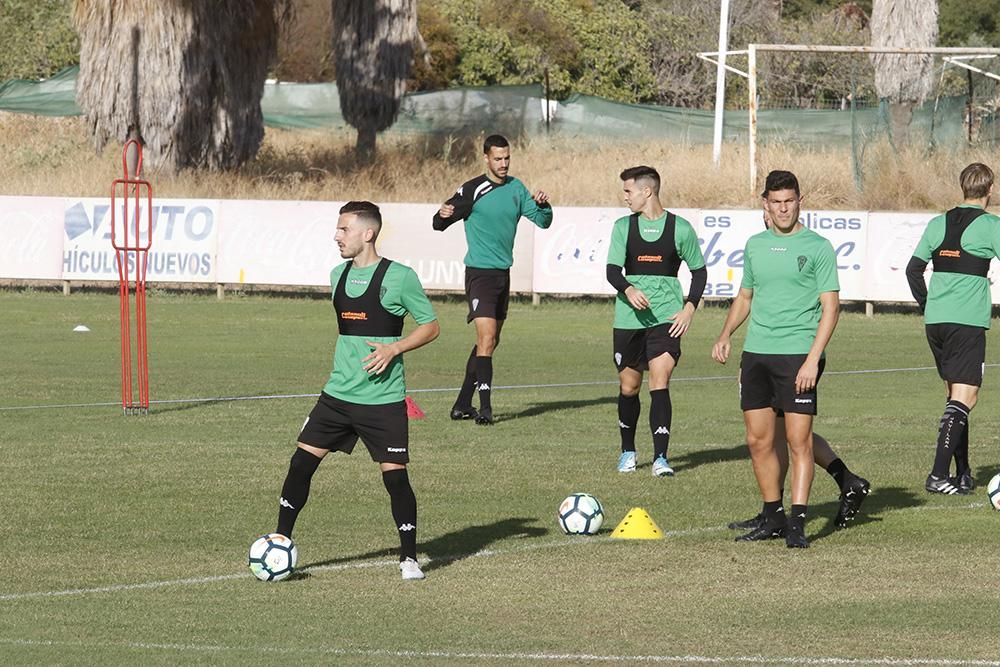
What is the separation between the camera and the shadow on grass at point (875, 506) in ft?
35.2

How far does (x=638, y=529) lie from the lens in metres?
10.3

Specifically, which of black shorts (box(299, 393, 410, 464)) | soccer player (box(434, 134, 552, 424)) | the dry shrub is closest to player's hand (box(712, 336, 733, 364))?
black shorts (box(299, 393, 410, 464))

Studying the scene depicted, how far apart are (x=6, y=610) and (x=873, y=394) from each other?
11655 millimetres

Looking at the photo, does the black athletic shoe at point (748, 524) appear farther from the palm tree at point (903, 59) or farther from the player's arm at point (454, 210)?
the palm tree at point (903, 59)

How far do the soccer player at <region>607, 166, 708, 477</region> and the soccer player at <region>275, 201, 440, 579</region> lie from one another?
3977 mm

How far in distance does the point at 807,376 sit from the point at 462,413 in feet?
22.0

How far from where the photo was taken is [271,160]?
41.4 metres

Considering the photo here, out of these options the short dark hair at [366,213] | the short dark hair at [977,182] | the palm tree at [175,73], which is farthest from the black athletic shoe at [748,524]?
the palm tree at [175,73]

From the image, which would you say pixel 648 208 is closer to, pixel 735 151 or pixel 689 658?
pixel 689 658

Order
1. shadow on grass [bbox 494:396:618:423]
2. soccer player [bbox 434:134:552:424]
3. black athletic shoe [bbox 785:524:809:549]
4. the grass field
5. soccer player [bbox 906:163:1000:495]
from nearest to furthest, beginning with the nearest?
the grass field < black athletic shoe [bbox 785:524:809:549] < soccer player [bbox 906:163:1000:495] < soccer player [bbox 434:134:552:424] < shadow on grass [bbox 494:396:618:423]

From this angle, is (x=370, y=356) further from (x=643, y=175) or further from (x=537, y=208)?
(x=537, y=208)

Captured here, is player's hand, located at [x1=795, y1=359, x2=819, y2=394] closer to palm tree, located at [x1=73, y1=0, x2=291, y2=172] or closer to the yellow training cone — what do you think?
the yellow training cone

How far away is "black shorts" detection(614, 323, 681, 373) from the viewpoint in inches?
510

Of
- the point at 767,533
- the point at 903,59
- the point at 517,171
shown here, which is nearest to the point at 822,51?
the point at 903,59
